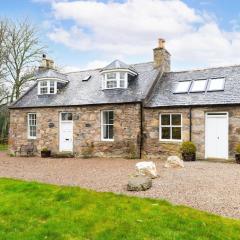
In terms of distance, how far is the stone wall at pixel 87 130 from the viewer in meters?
19.1

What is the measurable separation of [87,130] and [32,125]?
5.08 meters

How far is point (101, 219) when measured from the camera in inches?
265

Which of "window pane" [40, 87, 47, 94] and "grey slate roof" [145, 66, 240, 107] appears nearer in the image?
"grey slate roof" [145, 66, 240, 107]

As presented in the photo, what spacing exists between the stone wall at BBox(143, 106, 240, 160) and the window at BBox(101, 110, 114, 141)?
2345 mm

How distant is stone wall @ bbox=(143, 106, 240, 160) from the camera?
16688 mm

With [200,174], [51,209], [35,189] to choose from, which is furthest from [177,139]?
[51,209]

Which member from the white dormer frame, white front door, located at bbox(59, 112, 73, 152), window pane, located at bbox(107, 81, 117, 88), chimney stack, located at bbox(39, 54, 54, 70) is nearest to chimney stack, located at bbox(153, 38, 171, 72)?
the white dormer frame

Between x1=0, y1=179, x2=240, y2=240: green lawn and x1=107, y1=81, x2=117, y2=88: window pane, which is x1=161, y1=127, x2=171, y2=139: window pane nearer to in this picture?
x1=107, y1=81, x2=117, y2=88: window pane

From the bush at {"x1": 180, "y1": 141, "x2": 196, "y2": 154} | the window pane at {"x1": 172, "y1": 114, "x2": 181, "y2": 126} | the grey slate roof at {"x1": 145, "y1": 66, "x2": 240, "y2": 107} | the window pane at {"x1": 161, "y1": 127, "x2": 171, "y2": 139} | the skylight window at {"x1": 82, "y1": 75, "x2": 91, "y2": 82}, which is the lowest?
the bush at {"x1": 180, "y1": 141, "x2": 196, "y2": 154}

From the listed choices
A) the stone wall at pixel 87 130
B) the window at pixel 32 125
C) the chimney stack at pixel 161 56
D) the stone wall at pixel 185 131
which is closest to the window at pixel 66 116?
the stone wall at pixel 87 130

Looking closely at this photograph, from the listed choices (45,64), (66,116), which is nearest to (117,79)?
(66,116)

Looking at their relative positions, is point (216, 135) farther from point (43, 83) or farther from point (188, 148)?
point (43, 83)

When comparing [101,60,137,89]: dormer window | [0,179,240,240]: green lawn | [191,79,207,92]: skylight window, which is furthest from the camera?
[101,60,137,89]: dormer window

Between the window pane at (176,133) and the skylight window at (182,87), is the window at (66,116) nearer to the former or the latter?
the window pane at (176,133)
